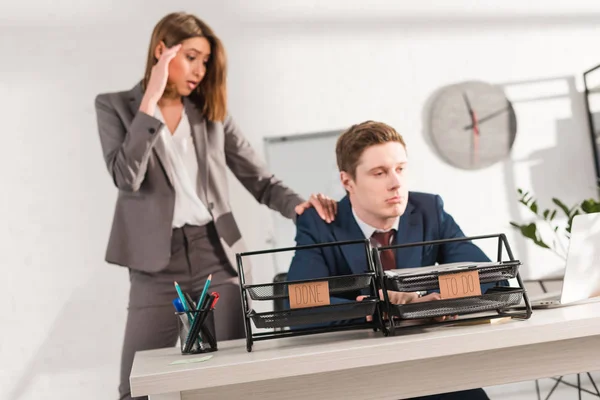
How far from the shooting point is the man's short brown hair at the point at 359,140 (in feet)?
6.36

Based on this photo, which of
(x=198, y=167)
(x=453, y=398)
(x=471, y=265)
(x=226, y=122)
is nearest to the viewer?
(x=471, y=265)

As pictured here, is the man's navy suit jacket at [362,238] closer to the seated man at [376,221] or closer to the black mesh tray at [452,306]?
the seated man at [376,221]

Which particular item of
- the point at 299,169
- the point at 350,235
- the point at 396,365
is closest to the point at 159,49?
the point at 299,169

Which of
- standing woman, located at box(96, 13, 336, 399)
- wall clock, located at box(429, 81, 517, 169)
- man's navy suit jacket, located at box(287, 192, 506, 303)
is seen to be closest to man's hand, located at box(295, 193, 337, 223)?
man's navy suit jacket, located at box(287, 192, 506, 303)

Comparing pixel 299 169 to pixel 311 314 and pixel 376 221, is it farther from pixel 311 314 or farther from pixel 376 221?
pixel 311 314

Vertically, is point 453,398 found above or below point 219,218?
below

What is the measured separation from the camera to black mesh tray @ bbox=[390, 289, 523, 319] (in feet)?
4.19

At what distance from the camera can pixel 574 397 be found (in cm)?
364

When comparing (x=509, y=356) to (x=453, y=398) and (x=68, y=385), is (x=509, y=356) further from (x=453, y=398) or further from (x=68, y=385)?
(x=68, y=385)

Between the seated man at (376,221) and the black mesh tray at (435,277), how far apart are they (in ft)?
1.61

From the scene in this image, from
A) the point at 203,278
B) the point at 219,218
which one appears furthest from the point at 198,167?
the point at 203,278

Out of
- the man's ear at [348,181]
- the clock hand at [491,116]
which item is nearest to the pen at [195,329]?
the man's ear at [348,181]

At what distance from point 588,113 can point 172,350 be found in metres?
2.99

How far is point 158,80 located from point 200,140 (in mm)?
275
